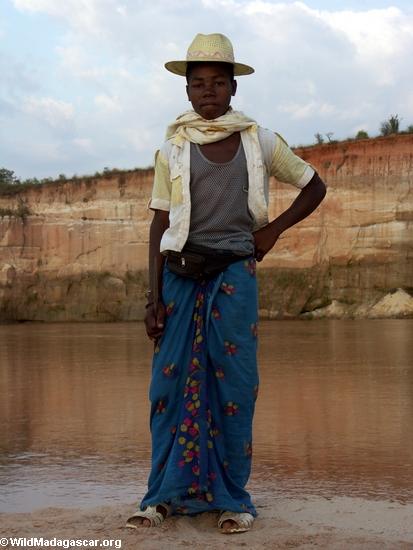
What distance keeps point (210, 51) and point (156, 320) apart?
108 centimetres

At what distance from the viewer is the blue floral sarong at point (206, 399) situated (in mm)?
3645

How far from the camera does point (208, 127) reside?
3.78 meters

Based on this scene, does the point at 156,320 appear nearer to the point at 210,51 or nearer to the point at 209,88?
the point at 209,88

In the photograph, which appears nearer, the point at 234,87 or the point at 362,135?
the point at 234,87

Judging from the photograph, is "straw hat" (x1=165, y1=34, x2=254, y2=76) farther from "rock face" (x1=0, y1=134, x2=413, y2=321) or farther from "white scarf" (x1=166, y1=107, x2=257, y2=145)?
"rock face" (x1=0, y1=134, x2=413, y2=321)

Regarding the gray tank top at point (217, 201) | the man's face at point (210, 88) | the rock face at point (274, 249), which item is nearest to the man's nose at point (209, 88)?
the man's face at point (210, 88)

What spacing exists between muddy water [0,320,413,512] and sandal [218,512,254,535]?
0.67 m

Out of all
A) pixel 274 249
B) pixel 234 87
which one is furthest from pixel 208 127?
pixel 274 249

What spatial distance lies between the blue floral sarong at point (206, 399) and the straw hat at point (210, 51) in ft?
2.63

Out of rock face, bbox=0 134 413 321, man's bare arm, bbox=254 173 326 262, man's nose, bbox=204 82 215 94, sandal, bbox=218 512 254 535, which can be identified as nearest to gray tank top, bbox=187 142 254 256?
man's bare arm, bbox=254 173 326 262

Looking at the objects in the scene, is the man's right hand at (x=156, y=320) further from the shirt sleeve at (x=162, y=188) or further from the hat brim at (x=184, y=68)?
the hat brim at (x=184, y=68)

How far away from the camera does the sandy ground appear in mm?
3318

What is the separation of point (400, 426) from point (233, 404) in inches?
105

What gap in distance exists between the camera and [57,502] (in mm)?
4188
